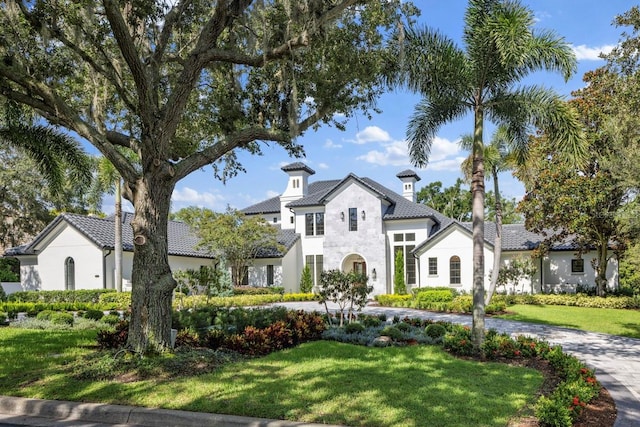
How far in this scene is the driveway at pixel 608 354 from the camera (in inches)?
280

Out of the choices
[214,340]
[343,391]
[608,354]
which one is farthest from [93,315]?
[608,354]

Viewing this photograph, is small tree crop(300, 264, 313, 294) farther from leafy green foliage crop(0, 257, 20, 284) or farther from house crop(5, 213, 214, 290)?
leafy green foliage crop(0, 257, 20, 284)

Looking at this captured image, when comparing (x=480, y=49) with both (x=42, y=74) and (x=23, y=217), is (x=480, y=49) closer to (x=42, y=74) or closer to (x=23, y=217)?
(x=42, y=74)

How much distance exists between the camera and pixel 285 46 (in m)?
9.76

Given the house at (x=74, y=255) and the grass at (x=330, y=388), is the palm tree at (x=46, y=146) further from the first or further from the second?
the house at (x=74, y=255)

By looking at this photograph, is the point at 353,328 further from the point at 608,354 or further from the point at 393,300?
the point at 393,300

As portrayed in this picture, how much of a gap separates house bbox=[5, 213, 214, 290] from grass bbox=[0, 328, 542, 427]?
1832 centimetres

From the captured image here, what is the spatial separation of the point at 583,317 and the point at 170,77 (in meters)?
16.8

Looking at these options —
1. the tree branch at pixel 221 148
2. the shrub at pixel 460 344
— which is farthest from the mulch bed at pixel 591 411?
→ the tree branch at pixel 221 148

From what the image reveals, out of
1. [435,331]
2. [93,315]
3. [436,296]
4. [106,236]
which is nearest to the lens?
[435,331]

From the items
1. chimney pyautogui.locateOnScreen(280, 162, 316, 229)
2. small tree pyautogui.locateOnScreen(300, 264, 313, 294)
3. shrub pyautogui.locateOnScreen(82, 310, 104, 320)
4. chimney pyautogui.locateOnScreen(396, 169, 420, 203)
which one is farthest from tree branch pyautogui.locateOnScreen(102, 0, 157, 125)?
chimney pyautogui.locateOnScreen(396, 169, 420, 203)

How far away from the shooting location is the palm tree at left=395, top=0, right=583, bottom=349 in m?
10.4

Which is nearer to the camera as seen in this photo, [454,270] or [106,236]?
[106,236]

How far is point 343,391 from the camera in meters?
6.99
